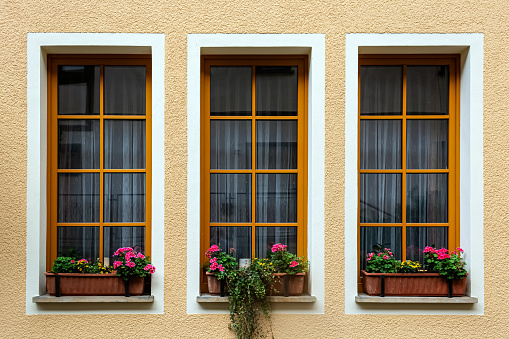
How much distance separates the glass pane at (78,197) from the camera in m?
4.42

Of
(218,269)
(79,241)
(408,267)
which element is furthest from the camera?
(79,241)

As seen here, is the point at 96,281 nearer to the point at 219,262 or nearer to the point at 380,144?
the point at 219,262

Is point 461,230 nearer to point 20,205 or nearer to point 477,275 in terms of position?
point 477,275

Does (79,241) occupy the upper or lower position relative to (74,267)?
upper

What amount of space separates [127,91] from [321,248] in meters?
2.33

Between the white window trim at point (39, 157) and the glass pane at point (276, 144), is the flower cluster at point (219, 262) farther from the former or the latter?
the glass pane at point (276, 144)

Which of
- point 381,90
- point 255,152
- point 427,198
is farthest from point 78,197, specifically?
point 427,198

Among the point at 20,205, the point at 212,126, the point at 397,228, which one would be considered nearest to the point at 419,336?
the point at 397,228

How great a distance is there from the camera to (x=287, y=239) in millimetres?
4426

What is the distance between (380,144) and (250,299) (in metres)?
1.88

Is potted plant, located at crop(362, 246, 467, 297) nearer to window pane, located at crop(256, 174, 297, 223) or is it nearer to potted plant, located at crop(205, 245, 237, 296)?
window pane, located at crop(256, 174, 297, 223)

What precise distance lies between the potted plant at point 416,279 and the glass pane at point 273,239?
0.73 metres

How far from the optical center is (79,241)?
173 inches

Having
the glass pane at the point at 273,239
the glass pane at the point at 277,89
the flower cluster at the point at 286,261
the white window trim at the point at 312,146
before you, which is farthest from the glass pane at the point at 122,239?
the glass pane at the point at 277,89
